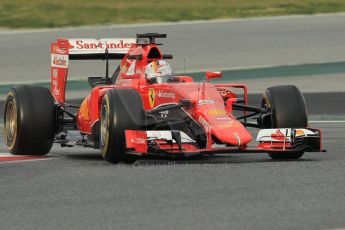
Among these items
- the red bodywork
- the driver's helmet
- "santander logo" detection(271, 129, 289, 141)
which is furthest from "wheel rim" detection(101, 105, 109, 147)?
"santander logo" detection(271, 129, 289, 141)

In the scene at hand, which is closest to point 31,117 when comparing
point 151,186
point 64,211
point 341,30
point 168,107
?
point 168,107

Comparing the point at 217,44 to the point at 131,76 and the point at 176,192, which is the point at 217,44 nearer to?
the point at 131,76

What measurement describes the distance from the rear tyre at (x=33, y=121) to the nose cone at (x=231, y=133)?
2.46m

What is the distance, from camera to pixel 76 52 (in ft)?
51.9

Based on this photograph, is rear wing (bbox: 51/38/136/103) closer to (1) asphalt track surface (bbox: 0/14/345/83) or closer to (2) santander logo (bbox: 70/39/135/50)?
(2) santander logo (bbox: 70/39/135/50)

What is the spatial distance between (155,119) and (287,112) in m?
1.48

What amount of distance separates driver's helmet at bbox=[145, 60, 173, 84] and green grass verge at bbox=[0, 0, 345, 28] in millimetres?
18677

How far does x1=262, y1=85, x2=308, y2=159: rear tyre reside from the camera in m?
13.3

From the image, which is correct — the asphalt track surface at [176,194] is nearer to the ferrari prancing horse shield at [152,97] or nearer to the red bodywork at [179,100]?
the red bodywork at [179,100]

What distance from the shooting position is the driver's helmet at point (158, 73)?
13984 mm

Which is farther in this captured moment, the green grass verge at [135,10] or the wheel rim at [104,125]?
the green grass verge at [135,10]

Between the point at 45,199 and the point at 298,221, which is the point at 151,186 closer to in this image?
the point at 45,199

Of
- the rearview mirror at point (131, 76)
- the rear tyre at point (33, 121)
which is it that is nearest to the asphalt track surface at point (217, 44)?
the rearview mirror at point (131, 76)

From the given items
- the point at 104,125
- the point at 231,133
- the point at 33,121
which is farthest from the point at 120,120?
the point at 33,121
